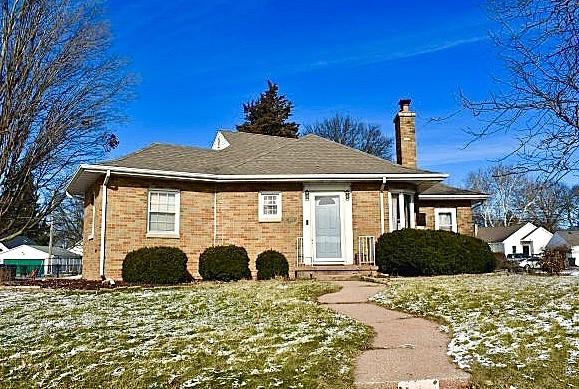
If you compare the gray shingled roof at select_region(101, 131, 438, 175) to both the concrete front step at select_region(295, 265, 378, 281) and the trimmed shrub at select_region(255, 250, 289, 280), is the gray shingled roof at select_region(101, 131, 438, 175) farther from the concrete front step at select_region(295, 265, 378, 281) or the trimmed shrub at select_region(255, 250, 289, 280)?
the concrete front step at select_region(295, 265, 378, 281)

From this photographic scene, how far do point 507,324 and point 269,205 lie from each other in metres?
10.5

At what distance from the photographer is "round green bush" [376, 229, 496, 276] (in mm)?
14195

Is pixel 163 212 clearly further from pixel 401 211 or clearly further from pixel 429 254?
pixel 429 254

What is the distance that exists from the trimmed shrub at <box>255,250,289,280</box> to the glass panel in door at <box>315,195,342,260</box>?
4.08 feet

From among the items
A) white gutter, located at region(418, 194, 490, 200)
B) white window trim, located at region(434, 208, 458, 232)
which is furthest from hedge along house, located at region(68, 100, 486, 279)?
white window trim, located at region(434, 208, 458, 232)

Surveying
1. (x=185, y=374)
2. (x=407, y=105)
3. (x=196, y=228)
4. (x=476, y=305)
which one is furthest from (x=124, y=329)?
(x=407, y=105)

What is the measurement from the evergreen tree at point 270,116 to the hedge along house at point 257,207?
2630 centimetres

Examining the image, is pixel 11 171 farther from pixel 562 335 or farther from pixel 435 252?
pixel 562 335

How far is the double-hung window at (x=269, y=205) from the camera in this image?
16359 millimetres

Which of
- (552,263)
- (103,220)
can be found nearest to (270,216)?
(103,220)

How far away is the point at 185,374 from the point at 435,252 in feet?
33.8

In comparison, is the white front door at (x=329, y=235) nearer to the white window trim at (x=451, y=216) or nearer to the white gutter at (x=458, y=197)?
the white gutter at (x=458, y=197)

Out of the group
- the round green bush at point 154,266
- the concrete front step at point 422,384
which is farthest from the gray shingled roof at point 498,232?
the concrete front step at point 422,384

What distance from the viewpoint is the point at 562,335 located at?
5.84 meters
